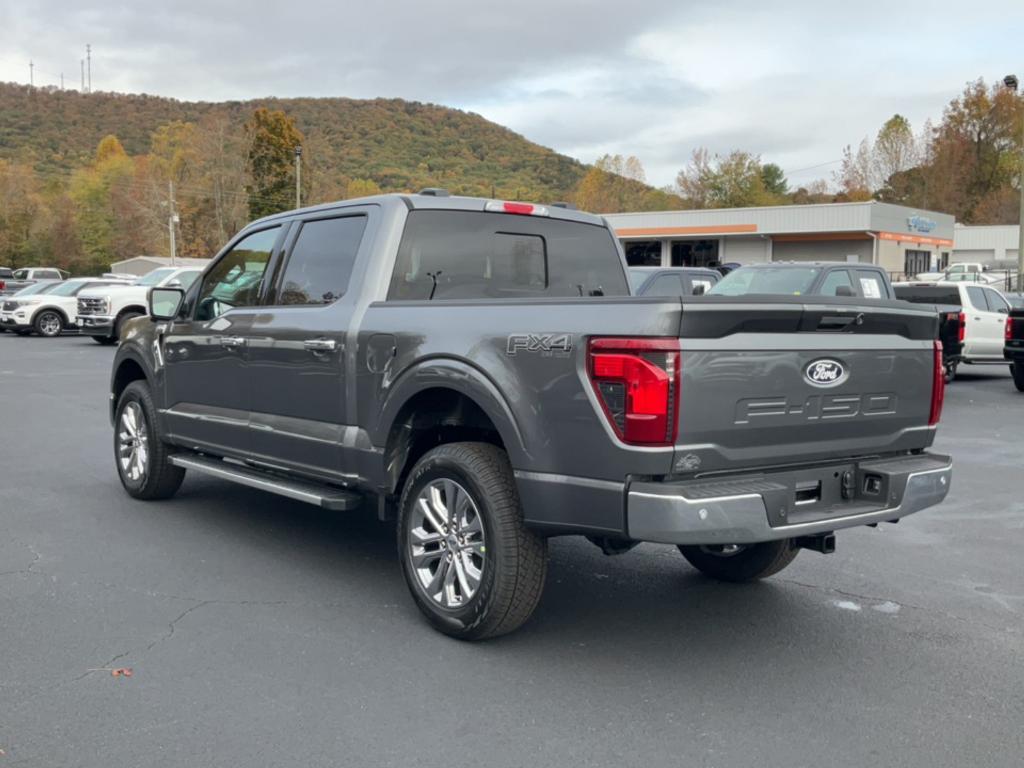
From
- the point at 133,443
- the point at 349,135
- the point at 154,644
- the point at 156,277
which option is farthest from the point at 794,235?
the point at 349,135

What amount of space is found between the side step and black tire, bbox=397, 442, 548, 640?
0.82m

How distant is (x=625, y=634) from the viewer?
4793mm

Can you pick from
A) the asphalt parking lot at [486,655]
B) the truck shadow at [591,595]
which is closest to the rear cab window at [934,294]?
the asphalt parking lot at [486,655]

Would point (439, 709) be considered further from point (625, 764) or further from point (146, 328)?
point (146, 328)

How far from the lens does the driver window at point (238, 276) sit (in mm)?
6359

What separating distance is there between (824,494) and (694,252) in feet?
173

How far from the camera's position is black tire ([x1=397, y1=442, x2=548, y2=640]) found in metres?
4.38

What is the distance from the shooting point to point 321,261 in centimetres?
582

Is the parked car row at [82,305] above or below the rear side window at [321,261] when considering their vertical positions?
below

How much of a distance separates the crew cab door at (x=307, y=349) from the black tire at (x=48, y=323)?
24.1 meters

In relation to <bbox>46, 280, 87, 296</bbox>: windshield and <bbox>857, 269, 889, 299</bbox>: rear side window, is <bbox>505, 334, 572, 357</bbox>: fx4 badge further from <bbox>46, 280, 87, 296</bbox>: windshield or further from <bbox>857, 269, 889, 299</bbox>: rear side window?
<bbox>46, 280, 87, 296</bbox>: windshield

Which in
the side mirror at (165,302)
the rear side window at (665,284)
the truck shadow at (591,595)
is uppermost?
the rear side window at (665,284)

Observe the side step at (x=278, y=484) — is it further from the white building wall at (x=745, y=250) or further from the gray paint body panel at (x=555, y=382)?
the white building wall at (x=745, y=250)

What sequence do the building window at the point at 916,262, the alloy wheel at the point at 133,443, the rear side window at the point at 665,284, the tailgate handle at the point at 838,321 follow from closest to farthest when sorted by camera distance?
1. the tailgate handle at the point at 838,321
2. the alloy wheel at the point at 133,443
3. the rear side window at the point at 665,284
4. the building window at the point at 916,262
